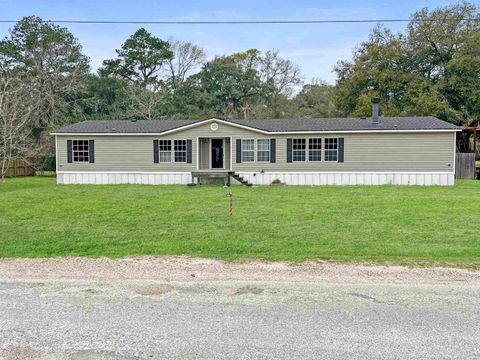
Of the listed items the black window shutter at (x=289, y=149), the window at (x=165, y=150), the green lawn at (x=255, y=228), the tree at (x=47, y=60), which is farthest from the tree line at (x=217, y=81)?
the green lawn at (x=255, y=228)

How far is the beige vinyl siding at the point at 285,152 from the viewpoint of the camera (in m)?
18.7

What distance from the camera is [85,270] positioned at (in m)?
5.50

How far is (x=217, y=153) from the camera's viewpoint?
67.7 ft

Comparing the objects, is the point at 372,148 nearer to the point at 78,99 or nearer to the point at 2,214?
the point at 2,214

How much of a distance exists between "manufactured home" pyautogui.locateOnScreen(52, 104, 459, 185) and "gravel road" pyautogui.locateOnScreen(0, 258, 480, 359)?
14.1 metres

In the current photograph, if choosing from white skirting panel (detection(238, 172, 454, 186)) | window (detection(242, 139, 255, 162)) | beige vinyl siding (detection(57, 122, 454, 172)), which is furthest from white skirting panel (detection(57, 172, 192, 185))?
white skirting panel (detection(238, 172, 454, 186))

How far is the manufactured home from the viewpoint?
18.8 m

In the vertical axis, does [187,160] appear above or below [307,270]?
above

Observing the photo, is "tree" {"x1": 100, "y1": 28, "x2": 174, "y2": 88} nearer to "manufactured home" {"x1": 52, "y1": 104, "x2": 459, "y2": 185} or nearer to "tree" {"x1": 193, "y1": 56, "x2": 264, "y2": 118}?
"tree" {"x1": 193, "y1": 56, "x2": 264, "y2": 118}

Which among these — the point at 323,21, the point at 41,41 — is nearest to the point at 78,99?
the point at 41,41

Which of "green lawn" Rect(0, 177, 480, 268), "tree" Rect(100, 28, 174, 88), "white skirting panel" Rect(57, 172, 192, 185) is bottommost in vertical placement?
"green lawn" Rect(0, 177, 480, 268)

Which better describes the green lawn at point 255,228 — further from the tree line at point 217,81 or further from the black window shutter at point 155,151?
the tree line at point 217,81

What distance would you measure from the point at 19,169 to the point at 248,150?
55.5ft

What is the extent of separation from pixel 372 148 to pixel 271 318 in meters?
16.7
